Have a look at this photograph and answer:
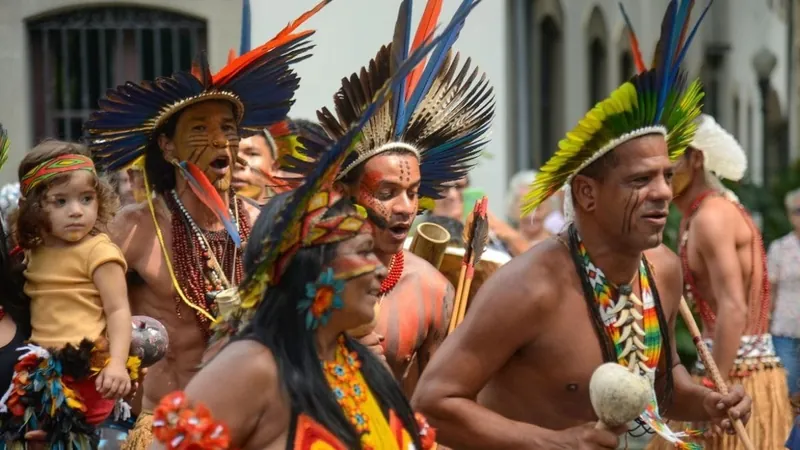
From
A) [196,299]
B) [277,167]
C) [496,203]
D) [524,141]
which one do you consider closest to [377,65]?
[196,299]

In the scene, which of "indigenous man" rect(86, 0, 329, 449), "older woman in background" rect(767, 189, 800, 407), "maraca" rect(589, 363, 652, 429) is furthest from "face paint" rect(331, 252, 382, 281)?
"older woman in background" rect(767, 189, 800, 407)

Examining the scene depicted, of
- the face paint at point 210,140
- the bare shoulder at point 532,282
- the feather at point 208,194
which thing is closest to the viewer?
the bare shoulder at point 532,282

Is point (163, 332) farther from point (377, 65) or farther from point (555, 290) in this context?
point (555, 290)

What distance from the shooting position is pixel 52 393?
21.5 feet

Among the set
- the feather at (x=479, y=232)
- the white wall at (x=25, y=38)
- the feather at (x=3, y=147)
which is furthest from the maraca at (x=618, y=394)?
the white wall at (x=25, y=38)

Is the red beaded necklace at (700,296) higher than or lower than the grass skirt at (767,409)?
higher

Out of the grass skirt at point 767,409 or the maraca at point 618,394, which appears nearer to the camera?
the maraca at point 618,394

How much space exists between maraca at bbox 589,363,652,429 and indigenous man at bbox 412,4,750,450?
589 mm

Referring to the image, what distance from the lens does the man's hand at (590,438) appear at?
16.8 feet

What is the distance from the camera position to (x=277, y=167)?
838 cm

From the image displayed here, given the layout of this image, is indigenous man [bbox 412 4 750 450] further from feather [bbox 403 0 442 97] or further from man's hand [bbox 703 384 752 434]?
feather [bbox 403 0 442 97]

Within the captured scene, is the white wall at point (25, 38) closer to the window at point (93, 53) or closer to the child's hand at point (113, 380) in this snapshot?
the window at point (93, 53)

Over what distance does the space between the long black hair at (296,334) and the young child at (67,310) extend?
1.98 meters

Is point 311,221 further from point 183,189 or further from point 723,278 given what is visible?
point 723,278
